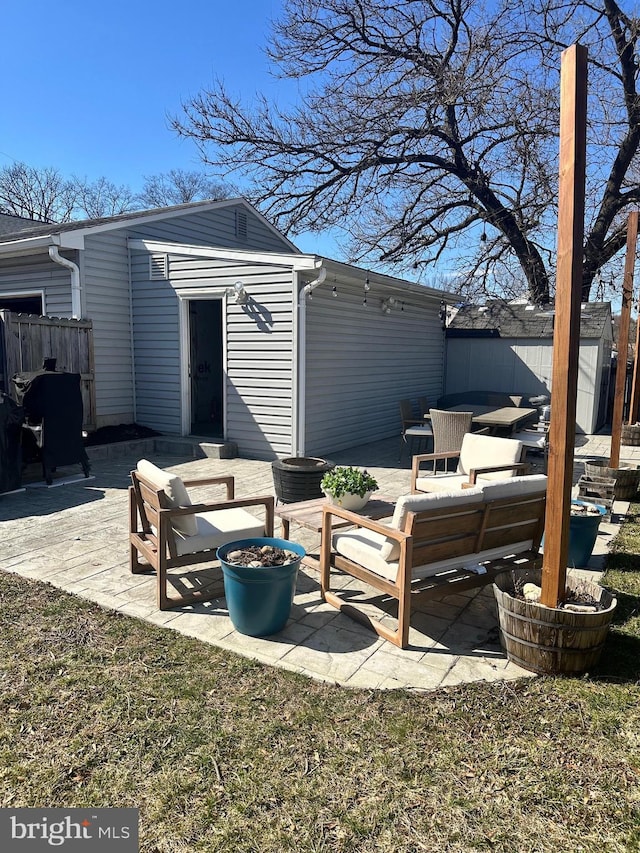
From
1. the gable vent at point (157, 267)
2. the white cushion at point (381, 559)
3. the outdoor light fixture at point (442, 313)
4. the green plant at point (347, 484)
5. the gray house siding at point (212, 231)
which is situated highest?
the gray house siding at point (212, 231)

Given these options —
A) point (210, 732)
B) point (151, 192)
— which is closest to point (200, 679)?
point (210, 732)

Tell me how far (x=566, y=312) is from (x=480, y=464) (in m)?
3.28

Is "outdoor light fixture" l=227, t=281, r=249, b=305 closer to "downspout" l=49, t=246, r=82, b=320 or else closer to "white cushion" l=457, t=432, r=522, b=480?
"downspout" l=49, t=246, r=82, b=320

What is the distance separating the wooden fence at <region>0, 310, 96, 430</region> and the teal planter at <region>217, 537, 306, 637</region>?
5.51 metres

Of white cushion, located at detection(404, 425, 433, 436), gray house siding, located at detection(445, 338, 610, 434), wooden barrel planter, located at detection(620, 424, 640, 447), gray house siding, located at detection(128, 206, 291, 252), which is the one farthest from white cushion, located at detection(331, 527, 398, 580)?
gray house siding, located at detection(445, 338, 610, 434)

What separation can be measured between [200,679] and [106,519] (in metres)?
3.06

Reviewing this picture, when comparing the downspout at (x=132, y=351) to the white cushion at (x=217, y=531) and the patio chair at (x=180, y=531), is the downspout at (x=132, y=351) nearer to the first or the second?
the patio chair at (x=180, y=531)

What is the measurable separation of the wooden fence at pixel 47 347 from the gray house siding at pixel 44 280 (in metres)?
0.86

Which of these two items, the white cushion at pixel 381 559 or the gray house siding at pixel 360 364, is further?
the gray house siding at pixel 360 364

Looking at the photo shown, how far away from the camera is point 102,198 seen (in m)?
30.1

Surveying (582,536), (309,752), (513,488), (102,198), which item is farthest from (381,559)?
(102,198)

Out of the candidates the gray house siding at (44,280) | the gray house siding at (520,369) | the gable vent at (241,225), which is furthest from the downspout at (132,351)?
the gray house siding at (520,369)

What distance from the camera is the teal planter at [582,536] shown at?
4117 millimetres

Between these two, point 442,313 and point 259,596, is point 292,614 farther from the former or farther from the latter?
point 442,313
